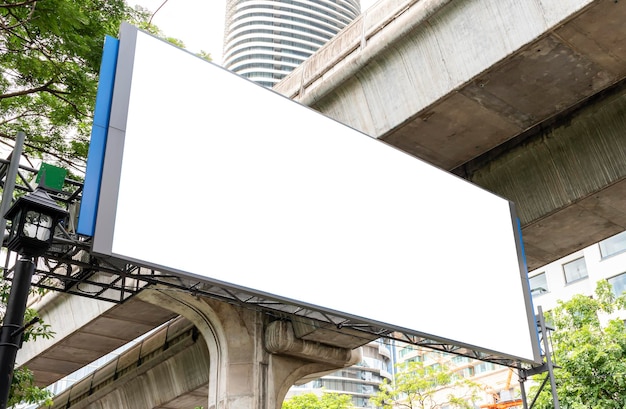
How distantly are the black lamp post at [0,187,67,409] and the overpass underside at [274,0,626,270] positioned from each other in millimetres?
6060

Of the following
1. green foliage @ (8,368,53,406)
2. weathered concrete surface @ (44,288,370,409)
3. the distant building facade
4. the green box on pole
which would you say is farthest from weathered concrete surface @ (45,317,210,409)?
the distant building facade

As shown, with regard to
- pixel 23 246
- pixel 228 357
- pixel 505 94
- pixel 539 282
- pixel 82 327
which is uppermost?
pixel 539 282

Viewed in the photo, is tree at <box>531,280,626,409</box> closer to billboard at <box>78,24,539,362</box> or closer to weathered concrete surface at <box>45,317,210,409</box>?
billboard at <box>78,24,539,362</box>

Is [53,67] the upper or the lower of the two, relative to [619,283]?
lower

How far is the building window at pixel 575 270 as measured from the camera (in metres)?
41.8

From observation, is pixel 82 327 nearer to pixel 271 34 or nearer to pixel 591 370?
pixel 591 370

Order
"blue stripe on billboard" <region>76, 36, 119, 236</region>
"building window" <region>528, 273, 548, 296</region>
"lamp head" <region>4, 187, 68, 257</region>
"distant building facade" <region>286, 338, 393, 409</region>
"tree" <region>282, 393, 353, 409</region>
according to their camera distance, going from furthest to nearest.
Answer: "distant building facade" <region>286, 338, 393, 409</region> → "building window" <region>528, 273, 548, 296</region> → "tree" <region>282, 393, 353, 409</region> → "blue stripe on billboard" <region>76, 36, 119, 236</region> → "lamp head" <region>4, 187, 68, 257</region>

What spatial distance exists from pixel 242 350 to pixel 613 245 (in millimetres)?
31089

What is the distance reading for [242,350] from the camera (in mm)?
14414

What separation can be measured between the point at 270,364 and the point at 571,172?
7.80 meters

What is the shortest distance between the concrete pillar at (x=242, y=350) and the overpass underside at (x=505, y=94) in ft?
17.1

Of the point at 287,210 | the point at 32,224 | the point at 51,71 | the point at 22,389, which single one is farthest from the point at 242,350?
the point at 32,224

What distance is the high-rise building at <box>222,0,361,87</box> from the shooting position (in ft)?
367

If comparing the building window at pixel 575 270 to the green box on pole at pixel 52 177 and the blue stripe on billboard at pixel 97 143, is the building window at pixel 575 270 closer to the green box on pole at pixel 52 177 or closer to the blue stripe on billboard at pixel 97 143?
the blue stripe on billboard at pixel 97 143
